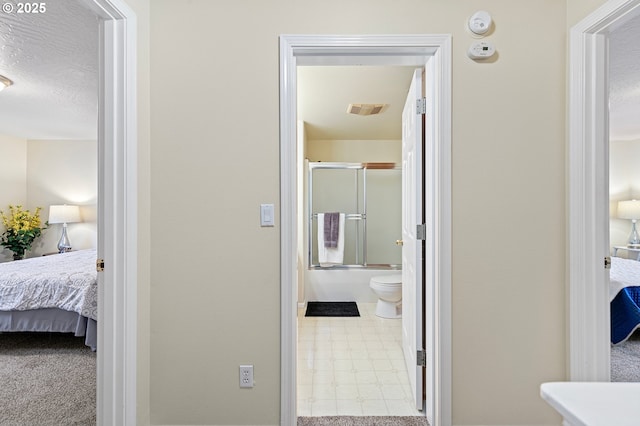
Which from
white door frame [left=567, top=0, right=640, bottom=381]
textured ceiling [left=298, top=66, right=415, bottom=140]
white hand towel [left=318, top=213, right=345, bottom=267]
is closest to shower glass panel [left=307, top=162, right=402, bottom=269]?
white hand towel [left=318, top=213, right=345, bottom=267]

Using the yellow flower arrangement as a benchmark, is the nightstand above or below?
below

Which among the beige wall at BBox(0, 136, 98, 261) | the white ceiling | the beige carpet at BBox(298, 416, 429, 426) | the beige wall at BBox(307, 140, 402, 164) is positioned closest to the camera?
the beige carpet at BBox(298, 416, 429, 426)

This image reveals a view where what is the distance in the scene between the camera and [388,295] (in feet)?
11.5

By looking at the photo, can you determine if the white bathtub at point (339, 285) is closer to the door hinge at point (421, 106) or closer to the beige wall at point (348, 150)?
the beige wall at point (348, 150)

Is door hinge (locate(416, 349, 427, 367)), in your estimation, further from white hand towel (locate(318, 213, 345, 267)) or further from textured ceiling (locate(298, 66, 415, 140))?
white hand towel (locate(318, 213, 345, 267))

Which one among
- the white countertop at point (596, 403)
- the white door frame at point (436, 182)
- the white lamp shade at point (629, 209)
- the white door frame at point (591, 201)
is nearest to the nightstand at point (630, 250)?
the white lamp shade at point (629, 209)

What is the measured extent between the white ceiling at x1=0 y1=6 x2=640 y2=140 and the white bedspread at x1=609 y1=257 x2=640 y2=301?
5.32ft

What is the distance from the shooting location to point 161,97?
1.67 m

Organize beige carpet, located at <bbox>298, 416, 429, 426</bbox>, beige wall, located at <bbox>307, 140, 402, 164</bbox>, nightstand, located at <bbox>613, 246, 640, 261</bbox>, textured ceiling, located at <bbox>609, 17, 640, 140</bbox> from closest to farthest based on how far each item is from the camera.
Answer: beige carpet, located at <bbox>298, 416, 429, 426</bbox> → textured ceiling, located at <bbox>609, 17, 640, 140</bbox> → nightstand, located at <bbox>613, 246, 640, 261</bbox> → beige wall, located at <bbox>307, 140, 402, 164</bbox>

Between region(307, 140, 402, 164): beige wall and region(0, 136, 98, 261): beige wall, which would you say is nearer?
region(307, 140, 402, 164): beige wall

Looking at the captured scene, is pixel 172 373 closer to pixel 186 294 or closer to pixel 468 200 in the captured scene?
pixel 186 294

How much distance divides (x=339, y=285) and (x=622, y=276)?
108 inches

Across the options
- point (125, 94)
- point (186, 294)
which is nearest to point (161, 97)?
point (125, 94)

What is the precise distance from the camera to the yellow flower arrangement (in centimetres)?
456
